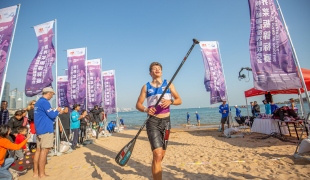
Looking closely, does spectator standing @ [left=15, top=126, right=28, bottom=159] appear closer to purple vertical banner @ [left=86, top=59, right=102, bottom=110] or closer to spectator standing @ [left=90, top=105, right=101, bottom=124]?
spectator standing @ [left=90, top=105, right=101, bottom=124]

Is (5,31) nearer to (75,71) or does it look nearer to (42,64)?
(42,64)

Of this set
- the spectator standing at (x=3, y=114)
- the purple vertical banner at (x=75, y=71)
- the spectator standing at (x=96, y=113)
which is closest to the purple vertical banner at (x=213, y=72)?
the purple vertical banner at (x=75, y=71)

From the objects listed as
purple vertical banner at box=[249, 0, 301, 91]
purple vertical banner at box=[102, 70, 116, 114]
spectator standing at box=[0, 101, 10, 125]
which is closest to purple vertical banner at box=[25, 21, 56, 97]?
spectator standing at box=[0, 101, 10, 125]

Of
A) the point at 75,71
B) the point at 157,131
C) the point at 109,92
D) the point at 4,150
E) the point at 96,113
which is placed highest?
the point at 75,71

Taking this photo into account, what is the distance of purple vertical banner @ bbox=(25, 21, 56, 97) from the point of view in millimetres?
7531

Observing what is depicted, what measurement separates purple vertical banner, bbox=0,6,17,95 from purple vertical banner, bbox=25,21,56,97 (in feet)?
5.29

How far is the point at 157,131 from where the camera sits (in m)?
2.91

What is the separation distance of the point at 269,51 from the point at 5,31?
9.76m

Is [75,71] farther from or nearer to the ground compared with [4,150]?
farther from the ground

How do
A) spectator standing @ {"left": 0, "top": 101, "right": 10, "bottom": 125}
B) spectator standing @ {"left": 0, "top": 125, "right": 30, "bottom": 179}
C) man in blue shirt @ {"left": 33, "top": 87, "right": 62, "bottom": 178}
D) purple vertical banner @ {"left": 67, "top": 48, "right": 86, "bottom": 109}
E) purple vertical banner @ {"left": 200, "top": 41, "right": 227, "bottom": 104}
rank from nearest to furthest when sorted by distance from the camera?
spectator standing @ {"left": 0, "top": 125, "right": 30, "bottom": 179}
man in blue shirt @ {"left": 33, "top": 87, "right": 62, "bottom": 178}
spectator standing @ {"left": 0, "top": 101, "right": 10, "bottom": 125}
purple vertical banner @ {"left": 200, "top": 41, "right": 227, "bottom": 104}
purple vertical banner @ {"left": 67, "top": 48, "right": 86, "bottom": 109}

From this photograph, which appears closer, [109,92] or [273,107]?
[273,107]

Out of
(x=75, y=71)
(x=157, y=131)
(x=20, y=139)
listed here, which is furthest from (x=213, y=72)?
(x=20, y=139)

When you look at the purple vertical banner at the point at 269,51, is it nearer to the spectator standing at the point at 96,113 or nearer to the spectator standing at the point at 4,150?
the spectator standing at the point at 4,150

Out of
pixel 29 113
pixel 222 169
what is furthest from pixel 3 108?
pixel 222 169
